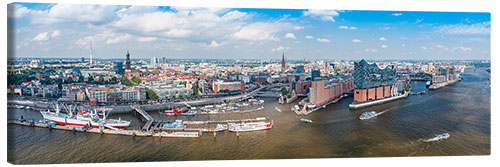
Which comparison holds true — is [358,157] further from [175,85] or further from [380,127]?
[175,85]

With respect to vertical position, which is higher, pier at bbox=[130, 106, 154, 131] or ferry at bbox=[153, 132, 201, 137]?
pier at bbox=[130, 106, 154, 131]

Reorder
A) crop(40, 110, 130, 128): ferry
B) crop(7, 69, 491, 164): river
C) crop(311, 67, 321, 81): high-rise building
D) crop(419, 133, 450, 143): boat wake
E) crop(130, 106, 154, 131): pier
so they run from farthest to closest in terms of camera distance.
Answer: crop(311, 67, 321, 81): high-rise building
crop(130, 106, 154, 131): pier
crop(40, 110, 130, 128): ferry
crop(419, 133, 450, 143): boat wake
crop(7, 69, 491, 164): river

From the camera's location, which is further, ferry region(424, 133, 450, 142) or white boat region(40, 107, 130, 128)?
white boat region(40, 107, 130, 128)

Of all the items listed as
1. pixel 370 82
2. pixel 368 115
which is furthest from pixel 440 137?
pixel 370 82

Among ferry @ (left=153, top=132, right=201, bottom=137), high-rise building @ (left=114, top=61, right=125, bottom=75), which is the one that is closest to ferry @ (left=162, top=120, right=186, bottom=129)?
ferry @ (left=153, top=132, right=201, bottom=137)

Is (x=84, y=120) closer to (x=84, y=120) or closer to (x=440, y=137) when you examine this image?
(x=84, y=120)

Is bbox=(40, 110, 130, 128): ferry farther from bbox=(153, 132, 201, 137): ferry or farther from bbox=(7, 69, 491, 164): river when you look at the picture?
bbox=(153, 132, 201, 137): ferry

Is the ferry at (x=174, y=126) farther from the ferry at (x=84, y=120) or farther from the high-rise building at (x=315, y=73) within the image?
the high-rise building at (x=315, y=73)

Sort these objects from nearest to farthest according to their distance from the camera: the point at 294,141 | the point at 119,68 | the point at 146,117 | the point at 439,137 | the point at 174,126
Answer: the point at 294,141
the point at 439,137
the point at 174,126
the point at 146,117
the point at 119,68

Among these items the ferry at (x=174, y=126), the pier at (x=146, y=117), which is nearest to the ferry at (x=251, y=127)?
the ferry at (x=174, y=126)

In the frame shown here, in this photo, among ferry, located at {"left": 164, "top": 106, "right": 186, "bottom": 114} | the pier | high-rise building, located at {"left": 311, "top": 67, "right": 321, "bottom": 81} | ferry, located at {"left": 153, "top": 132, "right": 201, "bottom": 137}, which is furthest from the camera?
high-rise building, located at {"left": 311, "top": 67, "right": 321, "bottom": 81}

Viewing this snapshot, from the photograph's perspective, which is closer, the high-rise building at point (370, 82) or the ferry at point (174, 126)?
the ferry at point (174, 126)
